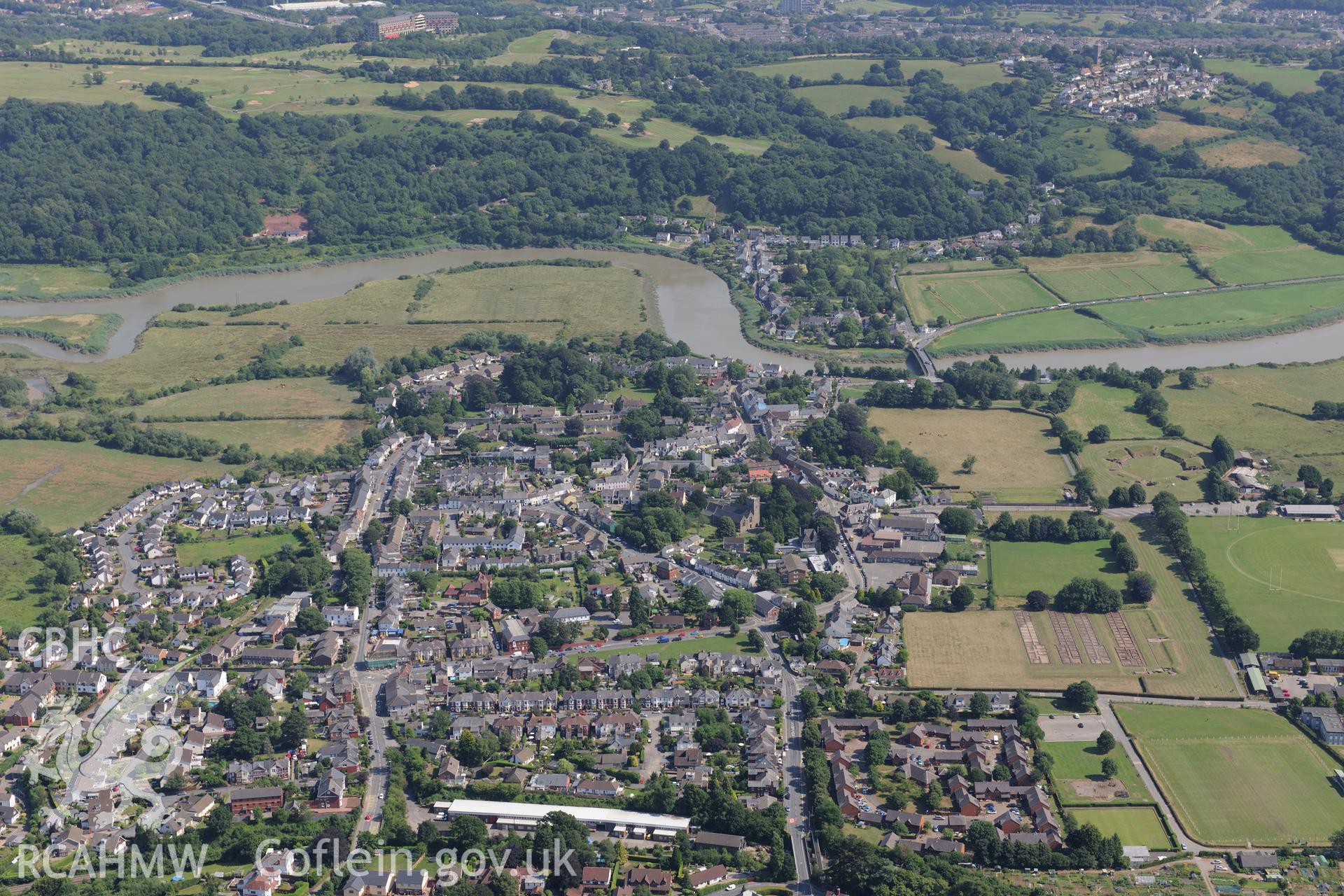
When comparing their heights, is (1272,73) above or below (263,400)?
below

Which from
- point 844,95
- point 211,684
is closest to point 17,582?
point 211,684

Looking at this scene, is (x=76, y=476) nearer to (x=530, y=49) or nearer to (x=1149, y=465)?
(x=1149, y=465)

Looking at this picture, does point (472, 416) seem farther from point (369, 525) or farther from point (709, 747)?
Answer: point (709, 747)

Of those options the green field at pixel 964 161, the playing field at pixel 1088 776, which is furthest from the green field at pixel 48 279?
the playing field at pixel 1088 776

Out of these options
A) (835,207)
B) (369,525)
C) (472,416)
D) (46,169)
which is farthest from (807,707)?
(46,169)

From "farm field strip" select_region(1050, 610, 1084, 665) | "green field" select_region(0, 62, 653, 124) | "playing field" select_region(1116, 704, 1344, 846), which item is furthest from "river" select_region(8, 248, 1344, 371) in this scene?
"playing field" select_region(1116, 704, 1344, 846)

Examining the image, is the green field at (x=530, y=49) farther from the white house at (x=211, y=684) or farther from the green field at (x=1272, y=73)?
the white house at (x=211, y=684)
